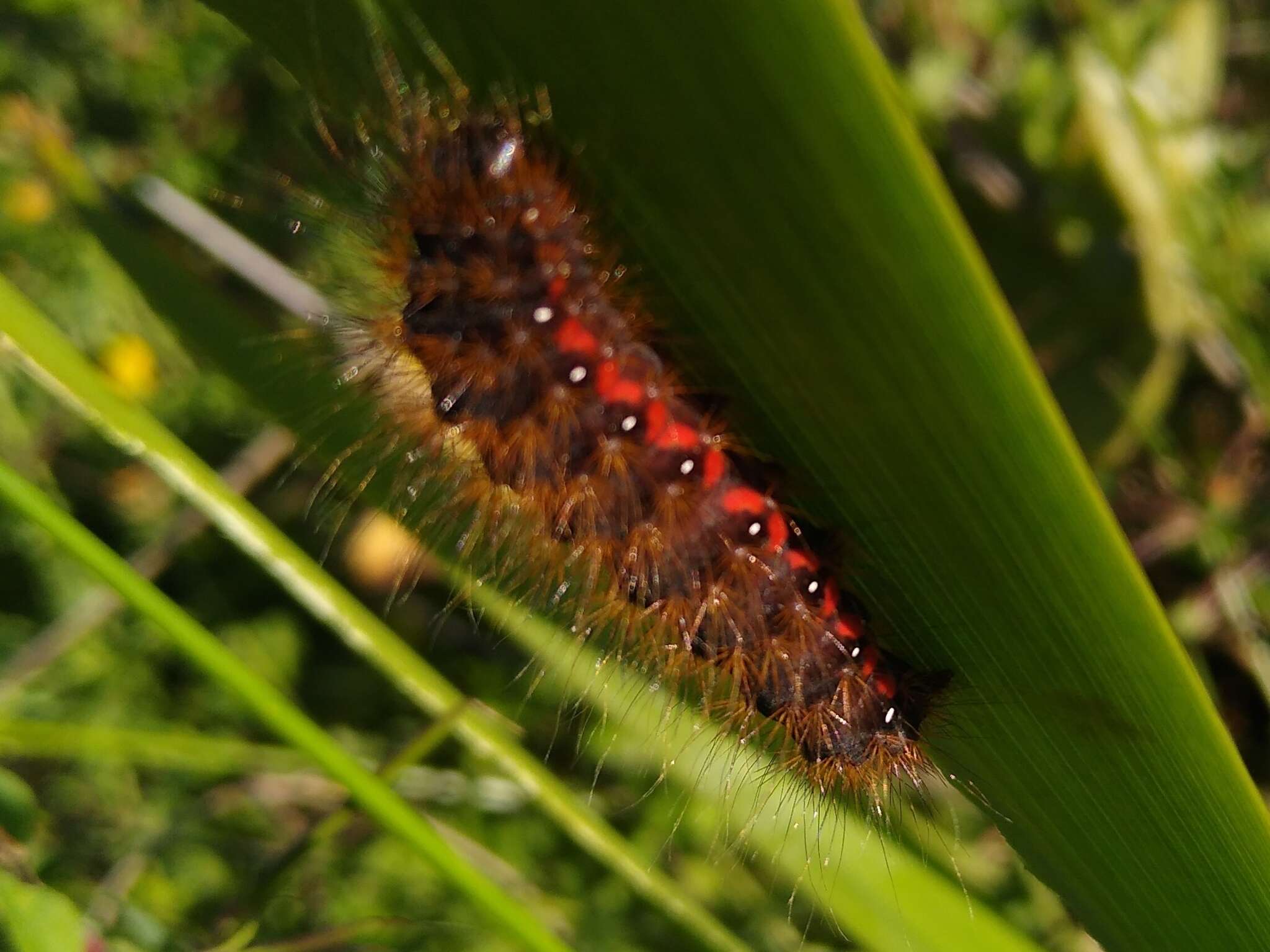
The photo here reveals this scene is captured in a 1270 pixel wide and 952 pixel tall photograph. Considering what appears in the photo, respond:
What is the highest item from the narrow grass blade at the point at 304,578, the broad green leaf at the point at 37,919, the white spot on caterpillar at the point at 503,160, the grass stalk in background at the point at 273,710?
the white spot on caterpillar at the point at 503,160

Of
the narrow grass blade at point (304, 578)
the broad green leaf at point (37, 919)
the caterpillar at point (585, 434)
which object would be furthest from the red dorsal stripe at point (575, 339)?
the broad green leaf at point (37, 919)

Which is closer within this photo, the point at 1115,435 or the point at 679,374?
the point at 679,374

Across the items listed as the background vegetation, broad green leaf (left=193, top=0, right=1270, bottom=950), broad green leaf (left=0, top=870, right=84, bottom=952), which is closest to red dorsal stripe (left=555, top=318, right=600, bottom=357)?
broad green leaf (left=193, top=0, right=1270, bottom=950)

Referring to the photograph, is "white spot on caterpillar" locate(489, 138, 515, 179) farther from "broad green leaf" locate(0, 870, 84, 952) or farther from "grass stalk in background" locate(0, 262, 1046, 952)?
"broad green leaf" locate(0, 870, 84, 952)

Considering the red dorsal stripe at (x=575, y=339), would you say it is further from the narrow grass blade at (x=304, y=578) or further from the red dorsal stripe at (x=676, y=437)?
the narrow grass blade at (x=304, y=578)

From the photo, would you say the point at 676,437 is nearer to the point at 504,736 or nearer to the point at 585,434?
the point at 585,434

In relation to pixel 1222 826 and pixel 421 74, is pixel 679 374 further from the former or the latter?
pixel 1222 826

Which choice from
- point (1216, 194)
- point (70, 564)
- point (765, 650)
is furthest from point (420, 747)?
point (1216, 194)
